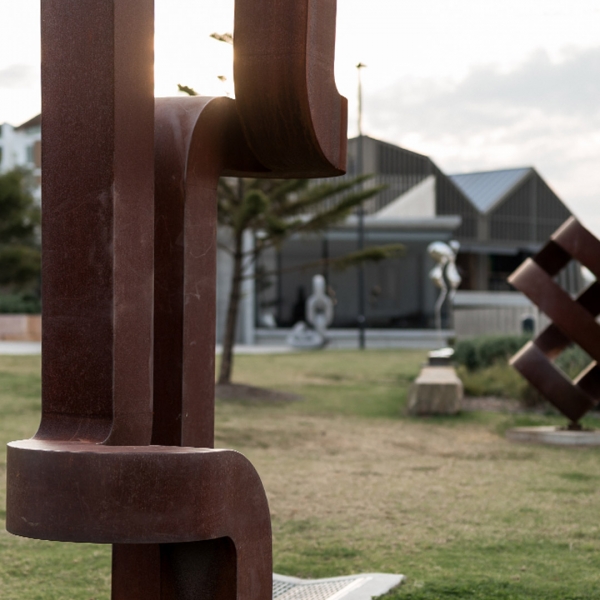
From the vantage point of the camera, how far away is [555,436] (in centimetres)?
977

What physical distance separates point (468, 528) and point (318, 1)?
3.60 m

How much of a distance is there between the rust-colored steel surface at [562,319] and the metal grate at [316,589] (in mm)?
5725

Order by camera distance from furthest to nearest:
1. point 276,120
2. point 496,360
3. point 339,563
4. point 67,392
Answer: point 496,360
point 339,563
point 276,120
point 67,392

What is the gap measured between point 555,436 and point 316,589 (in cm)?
576

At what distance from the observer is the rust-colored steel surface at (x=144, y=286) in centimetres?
297

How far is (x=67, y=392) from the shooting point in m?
3.29

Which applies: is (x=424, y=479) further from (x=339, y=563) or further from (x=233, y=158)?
(x=233, y=158)

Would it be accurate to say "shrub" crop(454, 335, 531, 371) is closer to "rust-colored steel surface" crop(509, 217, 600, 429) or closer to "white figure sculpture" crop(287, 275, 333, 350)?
"rust-colored steel surface" crop(509, 217, 600, 429)

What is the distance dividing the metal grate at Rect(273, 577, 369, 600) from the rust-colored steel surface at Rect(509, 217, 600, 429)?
225 inches

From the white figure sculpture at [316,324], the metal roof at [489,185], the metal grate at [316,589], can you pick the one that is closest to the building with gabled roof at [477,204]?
the metal roof at [489,185]

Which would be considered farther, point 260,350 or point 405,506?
point 260,350

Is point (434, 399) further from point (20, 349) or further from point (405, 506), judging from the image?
point (20, 349)

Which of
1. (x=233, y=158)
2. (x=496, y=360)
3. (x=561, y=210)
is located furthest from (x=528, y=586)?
(x=561, y=210)

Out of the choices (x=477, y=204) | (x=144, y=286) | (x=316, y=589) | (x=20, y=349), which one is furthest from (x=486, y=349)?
(x=477, y=204)
